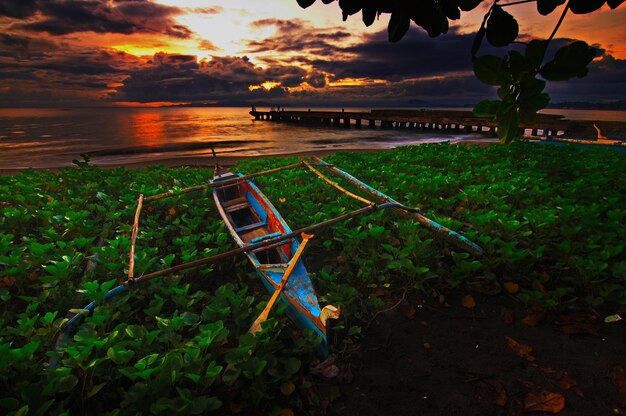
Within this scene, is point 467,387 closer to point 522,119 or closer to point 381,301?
point 381,301

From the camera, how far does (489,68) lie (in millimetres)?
1212

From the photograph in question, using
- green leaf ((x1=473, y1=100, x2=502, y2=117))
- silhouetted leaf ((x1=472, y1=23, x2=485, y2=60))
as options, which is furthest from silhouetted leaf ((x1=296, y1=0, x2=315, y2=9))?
green leaf ((x1=473, y1=100, x2=502, y2=117))

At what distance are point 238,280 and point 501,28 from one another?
388 centimetres

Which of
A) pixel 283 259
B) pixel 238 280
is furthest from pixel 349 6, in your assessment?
pixel 238 280

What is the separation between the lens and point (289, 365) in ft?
8.68

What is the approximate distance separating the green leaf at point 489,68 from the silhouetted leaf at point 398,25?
43cm

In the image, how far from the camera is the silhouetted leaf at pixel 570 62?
3.51 ft

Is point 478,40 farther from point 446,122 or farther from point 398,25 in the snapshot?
point 446,122

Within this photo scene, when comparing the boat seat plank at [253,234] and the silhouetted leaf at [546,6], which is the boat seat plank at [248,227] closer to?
the boat seat plank at [253,234]

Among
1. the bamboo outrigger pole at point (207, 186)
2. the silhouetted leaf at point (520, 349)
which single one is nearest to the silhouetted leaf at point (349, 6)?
the silhouetted leaf at point (520, 349)

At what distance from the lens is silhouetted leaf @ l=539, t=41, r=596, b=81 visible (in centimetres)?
107

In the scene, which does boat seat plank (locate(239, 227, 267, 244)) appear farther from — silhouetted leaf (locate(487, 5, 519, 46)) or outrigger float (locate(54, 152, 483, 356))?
silhouetted leaf (locate(487, 5, 519, 46))

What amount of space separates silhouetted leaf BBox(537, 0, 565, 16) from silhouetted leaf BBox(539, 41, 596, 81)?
0.34 m

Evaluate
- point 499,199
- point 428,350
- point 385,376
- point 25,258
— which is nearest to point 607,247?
point 499,199
